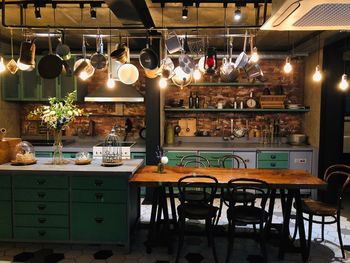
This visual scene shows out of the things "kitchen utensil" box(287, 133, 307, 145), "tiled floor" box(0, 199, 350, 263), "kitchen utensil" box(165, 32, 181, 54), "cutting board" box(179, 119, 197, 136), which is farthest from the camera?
"cutting board" box(179, 119, 197, 136)

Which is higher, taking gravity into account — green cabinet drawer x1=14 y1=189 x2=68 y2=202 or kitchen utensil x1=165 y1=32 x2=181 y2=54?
kitchen utensil x1=165 y1=32 x2=181 y2=54

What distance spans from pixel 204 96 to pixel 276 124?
1.46m

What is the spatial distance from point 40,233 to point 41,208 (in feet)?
0.90

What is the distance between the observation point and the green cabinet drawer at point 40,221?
11.1 feet

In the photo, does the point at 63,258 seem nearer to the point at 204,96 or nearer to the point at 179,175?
the point at 179,175

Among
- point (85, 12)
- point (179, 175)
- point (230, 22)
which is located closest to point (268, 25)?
point (179, 175)

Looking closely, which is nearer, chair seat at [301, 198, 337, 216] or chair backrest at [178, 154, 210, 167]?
chair seat at [301, 198, 337, 216]

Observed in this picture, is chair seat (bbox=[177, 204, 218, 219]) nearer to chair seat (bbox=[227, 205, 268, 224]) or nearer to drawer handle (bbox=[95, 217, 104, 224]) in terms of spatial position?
chair seat (bbox=[227, 205, 268, 224])

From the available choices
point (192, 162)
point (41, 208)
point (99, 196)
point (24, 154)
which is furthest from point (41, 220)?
point (192, 162)

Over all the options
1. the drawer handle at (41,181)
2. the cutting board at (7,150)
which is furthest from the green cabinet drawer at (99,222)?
the cutting board at (7,150)

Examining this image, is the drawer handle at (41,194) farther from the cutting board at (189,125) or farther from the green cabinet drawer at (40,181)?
the cutting board at (189,125)

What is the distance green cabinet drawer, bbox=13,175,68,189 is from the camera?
3.37 m

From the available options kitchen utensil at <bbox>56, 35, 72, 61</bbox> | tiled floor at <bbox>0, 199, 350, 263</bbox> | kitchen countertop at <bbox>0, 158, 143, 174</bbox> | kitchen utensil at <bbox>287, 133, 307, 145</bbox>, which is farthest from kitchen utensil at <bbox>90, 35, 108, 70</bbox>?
kitchen utensil at <bbox>287, 133, 307, 145</bbox>

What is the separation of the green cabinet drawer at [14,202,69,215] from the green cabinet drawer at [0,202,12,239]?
0.28 feet
